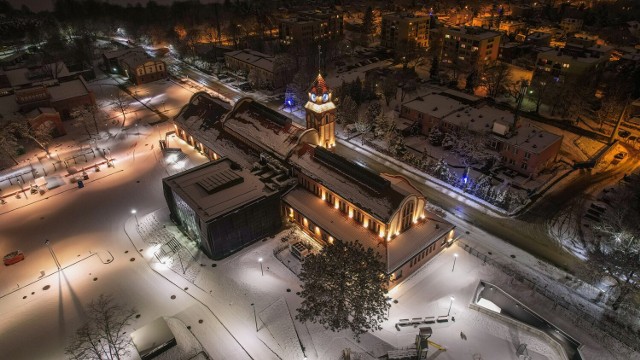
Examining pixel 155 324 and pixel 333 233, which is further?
pixel 333 233

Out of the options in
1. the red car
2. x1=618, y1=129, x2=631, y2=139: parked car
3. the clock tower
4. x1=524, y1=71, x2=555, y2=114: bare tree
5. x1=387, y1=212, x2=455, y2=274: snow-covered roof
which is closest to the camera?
x1=387, y1=212, x2=455, y2=274: snow-covered roof

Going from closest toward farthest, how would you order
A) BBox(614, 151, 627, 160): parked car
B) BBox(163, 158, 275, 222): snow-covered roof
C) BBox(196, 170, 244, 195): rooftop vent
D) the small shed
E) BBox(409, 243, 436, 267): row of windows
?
the small shed < BBox(409, 243, 436, 267): row of windows < BBox(163, 158, 275, 222): snow-covered roof < BBox(196, 170, 244, 195): rooftop vent < BBox(614, 151, 627, 160): parked car

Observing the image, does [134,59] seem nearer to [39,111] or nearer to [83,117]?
[83,117]

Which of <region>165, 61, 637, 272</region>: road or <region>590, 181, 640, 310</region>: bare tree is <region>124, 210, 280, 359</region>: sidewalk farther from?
<region>590, 181, 640, 310</region>: bare tree

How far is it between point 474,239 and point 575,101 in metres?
46.9

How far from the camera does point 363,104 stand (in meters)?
88.1

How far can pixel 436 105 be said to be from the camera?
75625 mm

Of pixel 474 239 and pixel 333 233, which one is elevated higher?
pixel 333 233

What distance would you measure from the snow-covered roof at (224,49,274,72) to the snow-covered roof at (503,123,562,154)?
58.4 metres

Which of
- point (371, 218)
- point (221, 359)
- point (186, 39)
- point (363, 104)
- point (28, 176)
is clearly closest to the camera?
point (221, 359)

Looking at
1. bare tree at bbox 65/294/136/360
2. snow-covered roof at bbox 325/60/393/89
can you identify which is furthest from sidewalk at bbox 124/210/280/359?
snow-covered roof at bbox 325/60/393/89

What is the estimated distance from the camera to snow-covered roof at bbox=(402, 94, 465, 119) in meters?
73.3

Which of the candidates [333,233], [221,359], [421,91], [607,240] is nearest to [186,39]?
[421,91]

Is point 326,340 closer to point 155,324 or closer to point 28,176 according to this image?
point 155,324
